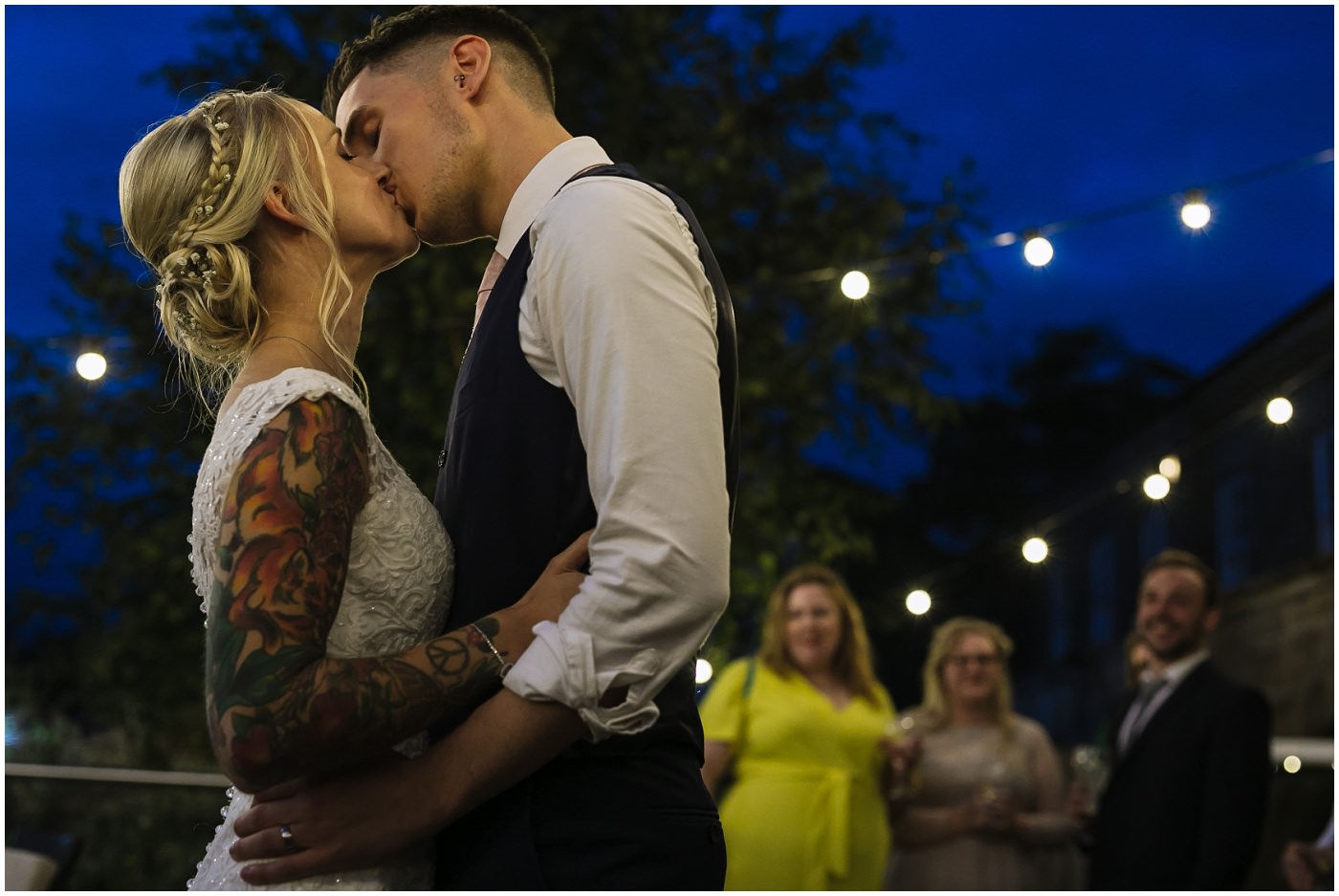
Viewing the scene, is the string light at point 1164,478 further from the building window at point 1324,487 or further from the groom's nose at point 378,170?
the groom's nose at point 378,170

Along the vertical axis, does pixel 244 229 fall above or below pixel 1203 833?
above

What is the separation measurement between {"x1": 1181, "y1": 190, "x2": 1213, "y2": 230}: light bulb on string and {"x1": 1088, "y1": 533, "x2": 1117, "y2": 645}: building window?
5.85 m

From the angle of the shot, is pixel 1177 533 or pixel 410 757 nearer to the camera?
pixel 410 757

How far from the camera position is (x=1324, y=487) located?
848cm

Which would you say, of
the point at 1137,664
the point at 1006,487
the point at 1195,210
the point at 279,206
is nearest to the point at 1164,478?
the point at 1137,664

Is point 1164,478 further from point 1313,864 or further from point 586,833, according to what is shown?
point 586,833

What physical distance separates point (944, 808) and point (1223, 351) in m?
10.8

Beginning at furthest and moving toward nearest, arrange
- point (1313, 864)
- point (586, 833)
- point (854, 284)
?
point (854, 284) < point (1313, 864) < point (586, 833)

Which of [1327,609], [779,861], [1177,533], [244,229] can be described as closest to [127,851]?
[779,861]

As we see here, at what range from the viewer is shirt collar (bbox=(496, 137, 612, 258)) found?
1664mm

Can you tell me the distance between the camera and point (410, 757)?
1354 millimetres

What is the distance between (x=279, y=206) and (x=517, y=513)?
0.51m

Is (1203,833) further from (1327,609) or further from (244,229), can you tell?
(1327,609)

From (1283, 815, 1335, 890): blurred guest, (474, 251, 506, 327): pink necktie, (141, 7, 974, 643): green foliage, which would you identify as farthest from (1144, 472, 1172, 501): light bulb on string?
(474, 251, 506, 327): pink necktie
